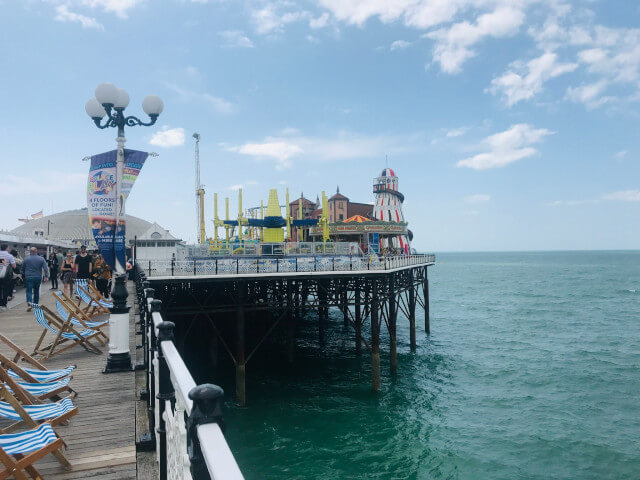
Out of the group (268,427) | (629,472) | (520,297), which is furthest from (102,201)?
(520,297)

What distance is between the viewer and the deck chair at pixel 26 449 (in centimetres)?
330

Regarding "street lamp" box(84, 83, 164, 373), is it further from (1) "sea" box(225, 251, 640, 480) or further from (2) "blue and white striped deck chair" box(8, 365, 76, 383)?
(1) "sea" box(225, 251, 640, 480)

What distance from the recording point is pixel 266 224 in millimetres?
28469

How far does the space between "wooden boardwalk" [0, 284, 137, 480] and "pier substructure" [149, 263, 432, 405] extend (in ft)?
29.8

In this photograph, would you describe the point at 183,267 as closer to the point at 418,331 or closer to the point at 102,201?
the point at 102,201

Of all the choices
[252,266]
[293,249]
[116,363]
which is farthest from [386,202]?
[116,363]

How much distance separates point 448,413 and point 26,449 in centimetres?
1589

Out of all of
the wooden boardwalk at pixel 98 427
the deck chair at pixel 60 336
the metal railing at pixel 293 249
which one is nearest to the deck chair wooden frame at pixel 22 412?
the wooden boardwalk at pixel 98 427

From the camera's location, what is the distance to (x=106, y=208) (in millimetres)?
8242

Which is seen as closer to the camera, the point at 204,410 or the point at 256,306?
the point at 204,410

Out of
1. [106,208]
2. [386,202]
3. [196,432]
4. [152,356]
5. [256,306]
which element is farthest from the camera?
[386,202]

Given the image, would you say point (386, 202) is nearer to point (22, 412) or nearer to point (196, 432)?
point (22, 412)

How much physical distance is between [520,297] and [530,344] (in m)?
32.3

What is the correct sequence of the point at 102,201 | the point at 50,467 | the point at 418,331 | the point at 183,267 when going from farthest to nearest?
the point at 418,331, the point at 183,267, the point at 102,201, the point at 50,467
